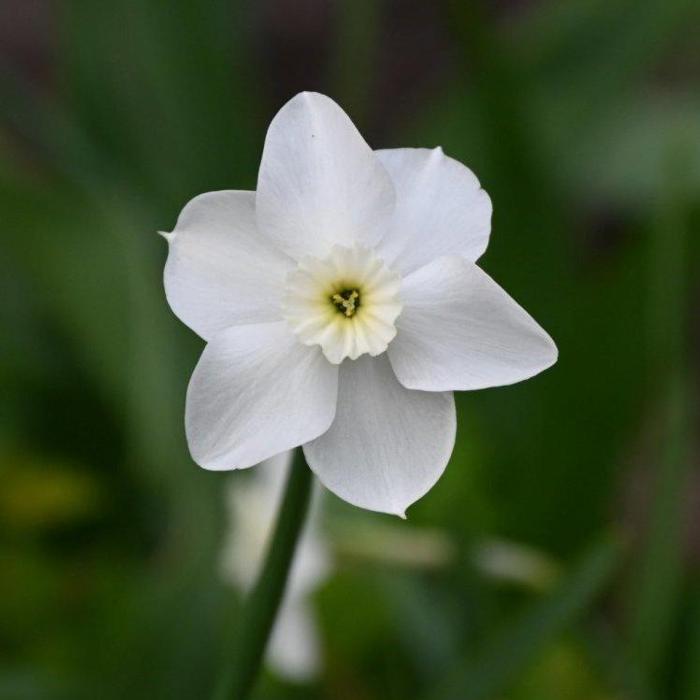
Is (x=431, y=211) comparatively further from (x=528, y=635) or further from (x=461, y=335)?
(x=528, y=635)

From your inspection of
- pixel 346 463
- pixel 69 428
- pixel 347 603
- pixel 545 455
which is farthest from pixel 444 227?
pixel 69 428

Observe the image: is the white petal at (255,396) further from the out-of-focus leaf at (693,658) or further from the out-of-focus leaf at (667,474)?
the out-of-focus leaf at (693,658)

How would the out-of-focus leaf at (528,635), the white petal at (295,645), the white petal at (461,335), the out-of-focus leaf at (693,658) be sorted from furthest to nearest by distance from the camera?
the out-of-focus leaf at (693,658), the white petal at (295,645), the out-of-focus leaf at (528,635), the white petal at (461,335)

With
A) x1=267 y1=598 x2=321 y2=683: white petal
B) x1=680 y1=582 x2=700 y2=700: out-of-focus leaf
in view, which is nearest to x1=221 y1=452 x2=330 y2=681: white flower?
x1=267 y1=598 x2=321 y2=683: white petal

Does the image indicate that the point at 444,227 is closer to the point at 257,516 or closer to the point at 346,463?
the point at 346,463

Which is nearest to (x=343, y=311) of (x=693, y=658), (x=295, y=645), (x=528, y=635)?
(x=528, y=635)

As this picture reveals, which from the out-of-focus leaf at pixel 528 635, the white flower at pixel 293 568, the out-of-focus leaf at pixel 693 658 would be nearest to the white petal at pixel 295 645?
the white flower at pixel 293 568

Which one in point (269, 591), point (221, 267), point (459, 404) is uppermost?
point (459, 404)
